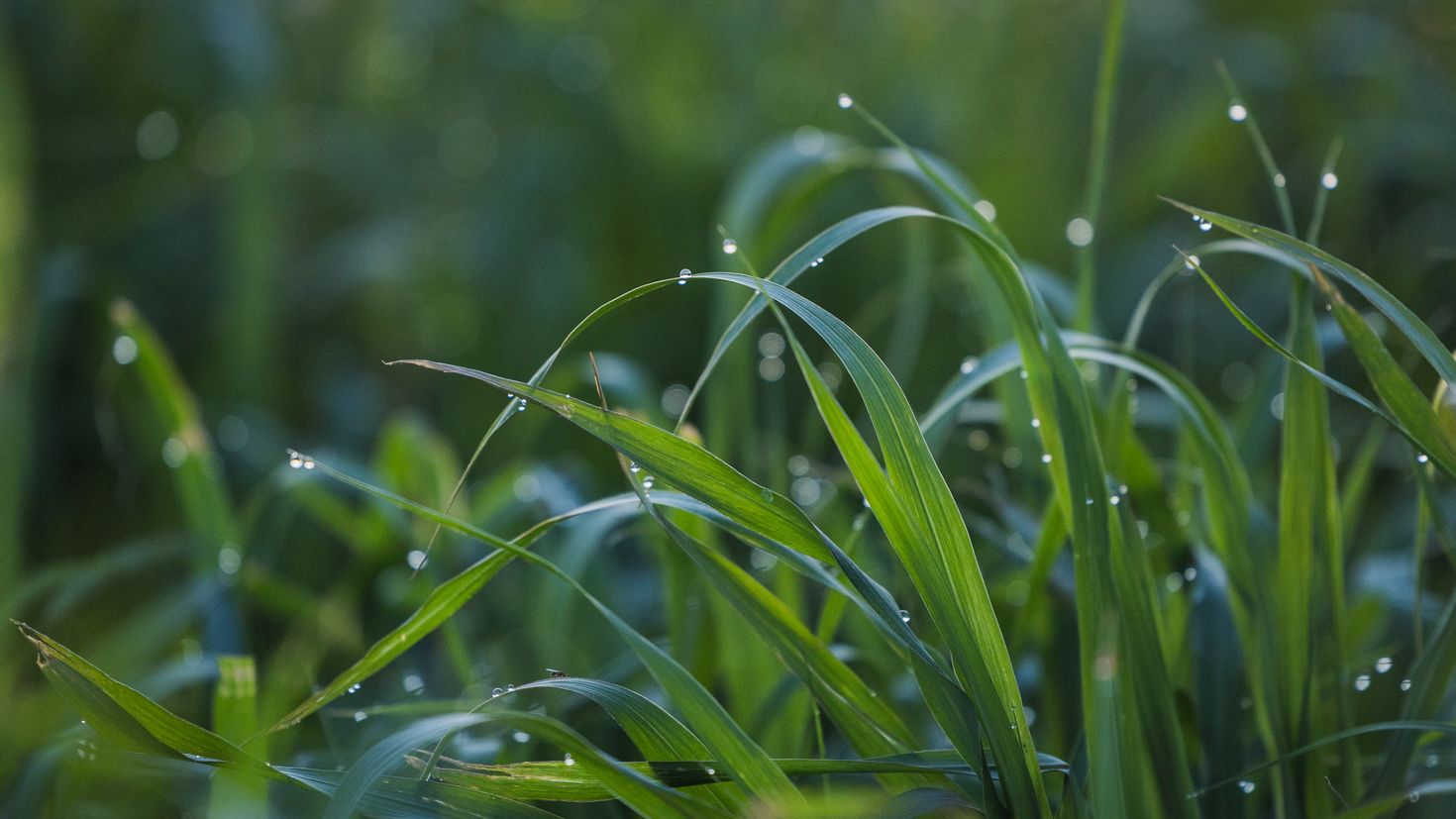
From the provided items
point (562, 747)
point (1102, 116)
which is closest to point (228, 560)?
point (562, 747)

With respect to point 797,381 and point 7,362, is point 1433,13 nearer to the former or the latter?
point 797,381

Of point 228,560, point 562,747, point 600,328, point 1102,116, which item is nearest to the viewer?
point 562,747

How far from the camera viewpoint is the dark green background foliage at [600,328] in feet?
2.11

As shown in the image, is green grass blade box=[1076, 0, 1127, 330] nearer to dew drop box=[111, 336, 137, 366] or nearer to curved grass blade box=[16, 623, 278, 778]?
curved grass blade box=[16, 623, 278, 778]

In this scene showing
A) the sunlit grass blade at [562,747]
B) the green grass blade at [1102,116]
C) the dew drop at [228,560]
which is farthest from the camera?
the dew drop at [228,560]

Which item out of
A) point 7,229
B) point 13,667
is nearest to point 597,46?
point 7,229

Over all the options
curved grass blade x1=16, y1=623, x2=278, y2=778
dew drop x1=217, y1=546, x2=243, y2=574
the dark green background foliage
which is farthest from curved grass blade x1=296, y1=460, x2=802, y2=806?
dew drop x1=217, y1=546, x2=243, y2=574

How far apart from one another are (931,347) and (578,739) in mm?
1070

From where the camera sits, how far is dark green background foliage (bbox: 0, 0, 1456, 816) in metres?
0.64

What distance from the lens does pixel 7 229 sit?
1088 mm

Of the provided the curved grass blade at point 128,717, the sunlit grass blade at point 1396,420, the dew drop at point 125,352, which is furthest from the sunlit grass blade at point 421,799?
the dew drop at point 125,352

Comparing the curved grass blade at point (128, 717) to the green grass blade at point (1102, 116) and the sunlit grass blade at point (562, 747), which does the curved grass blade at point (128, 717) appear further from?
the green grass blade at point (1102, 116)

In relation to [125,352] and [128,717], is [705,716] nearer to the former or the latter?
[128,717]

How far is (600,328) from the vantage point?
4.82 ft
